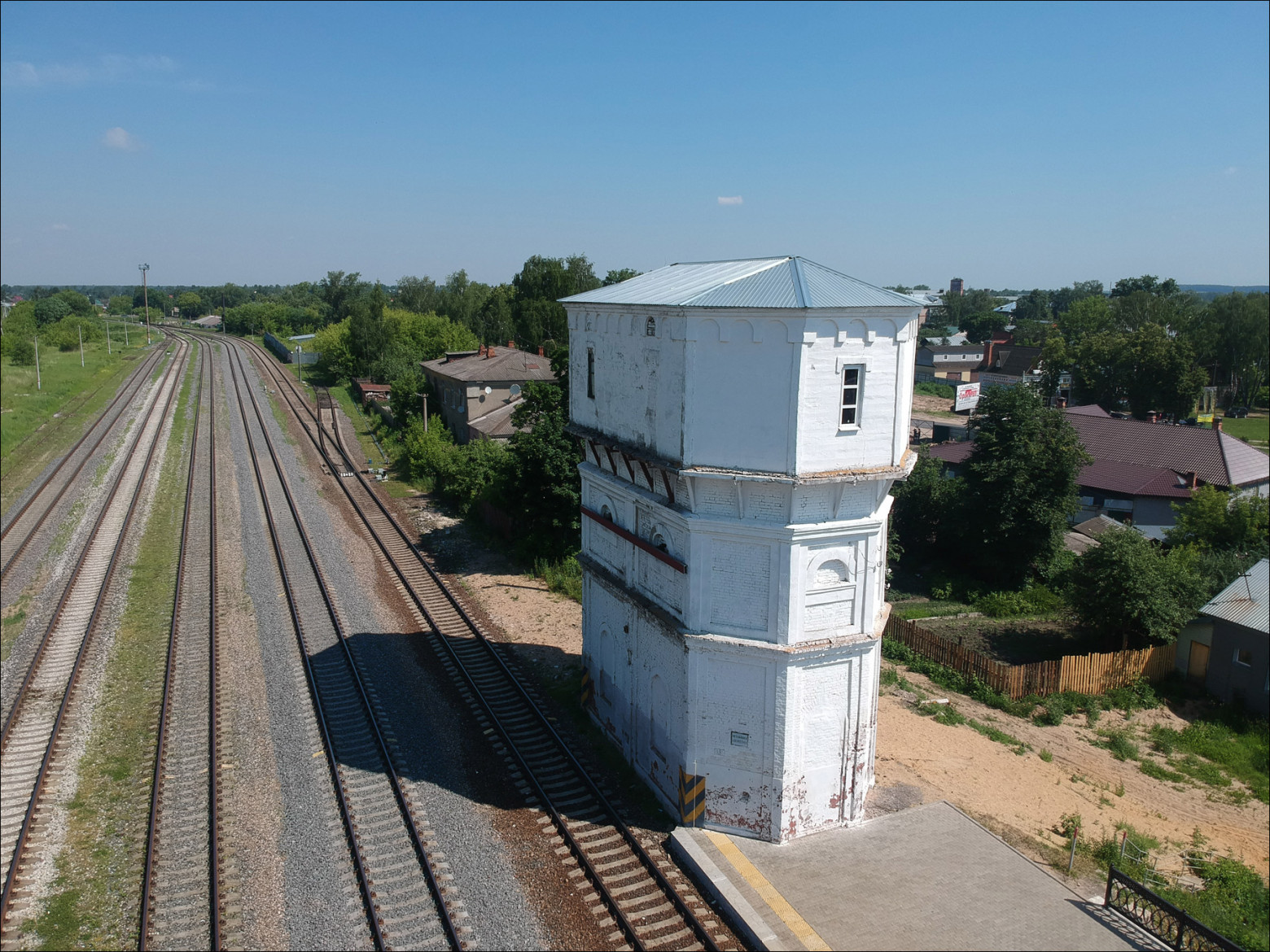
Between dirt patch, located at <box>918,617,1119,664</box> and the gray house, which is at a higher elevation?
the gray house

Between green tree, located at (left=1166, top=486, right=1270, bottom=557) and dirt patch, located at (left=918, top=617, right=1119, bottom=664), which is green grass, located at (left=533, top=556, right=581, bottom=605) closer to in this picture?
dirt patch, located at (left=918, top=617, right=1119, bottom=664)

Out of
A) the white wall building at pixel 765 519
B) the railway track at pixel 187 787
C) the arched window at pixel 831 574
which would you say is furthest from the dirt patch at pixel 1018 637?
the railway track at pixel 187 787

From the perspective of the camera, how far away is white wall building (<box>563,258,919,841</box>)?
12203 millimetres

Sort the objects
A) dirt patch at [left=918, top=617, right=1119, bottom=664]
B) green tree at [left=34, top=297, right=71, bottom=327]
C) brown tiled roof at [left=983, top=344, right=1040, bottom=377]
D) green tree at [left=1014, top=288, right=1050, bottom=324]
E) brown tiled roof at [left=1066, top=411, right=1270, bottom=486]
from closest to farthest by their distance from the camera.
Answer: dirt patch at [left=918, top=617, right=1119, bottom=664]
brown tiled roof at [left=1066, top=411, right=1270, bottom=486]
green tree at [left=34, top=297, right=71, bottom=327]
brown tiled roof at [left=983, top=344, right=1040, bottom=377]
green tree at [left=1014, top=288, right=1050, bottom=324]

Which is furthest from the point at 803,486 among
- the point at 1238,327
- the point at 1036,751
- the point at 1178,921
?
the point at 1238,327

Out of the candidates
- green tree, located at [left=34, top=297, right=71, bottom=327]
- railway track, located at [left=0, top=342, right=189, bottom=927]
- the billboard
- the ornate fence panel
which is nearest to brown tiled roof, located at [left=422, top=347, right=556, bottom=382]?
railway track, located at [left=0, top=342, right=189, bottom=927]

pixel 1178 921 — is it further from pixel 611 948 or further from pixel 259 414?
pixel 259 414

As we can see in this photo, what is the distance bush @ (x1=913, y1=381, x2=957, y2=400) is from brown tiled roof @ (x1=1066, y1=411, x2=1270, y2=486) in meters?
44.1

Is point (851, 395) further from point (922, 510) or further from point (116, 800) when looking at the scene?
point (922, 510)

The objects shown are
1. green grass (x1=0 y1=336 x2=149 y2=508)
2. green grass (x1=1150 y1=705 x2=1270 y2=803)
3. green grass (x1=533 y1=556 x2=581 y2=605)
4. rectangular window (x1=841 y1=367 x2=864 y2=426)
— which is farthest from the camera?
green grass (x1=0 y1=336 x2=149 y2=508)

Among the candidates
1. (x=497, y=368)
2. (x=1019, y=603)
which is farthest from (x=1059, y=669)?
(x=497, y=368)

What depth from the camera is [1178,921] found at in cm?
1128

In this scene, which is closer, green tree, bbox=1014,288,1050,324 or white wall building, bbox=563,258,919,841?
white wall building, bbox=563,258,919,841

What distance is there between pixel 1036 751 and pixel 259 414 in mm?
44696
